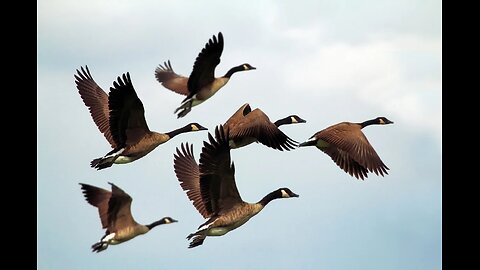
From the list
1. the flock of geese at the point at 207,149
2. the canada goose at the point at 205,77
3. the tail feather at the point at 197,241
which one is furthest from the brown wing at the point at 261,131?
the tail feather at the point at 197,241

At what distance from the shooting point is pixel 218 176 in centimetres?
1199

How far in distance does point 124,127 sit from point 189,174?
130 cm

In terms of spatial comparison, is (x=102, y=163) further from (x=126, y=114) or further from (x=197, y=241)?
(x=197, y=241)

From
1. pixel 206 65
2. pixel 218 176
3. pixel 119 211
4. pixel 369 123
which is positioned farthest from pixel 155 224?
pixel 369 123

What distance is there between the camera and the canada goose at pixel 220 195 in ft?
38.9

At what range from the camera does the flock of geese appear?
483 inches

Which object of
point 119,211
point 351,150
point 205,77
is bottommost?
point 119,211

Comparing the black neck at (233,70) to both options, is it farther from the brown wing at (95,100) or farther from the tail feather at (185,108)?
the brown wing at (95,100)

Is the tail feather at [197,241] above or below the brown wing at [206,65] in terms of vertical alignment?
below

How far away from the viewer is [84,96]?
51.0ft

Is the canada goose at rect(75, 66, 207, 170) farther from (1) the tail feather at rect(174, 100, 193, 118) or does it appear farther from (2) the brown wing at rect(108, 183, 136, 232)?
(2) the brown wing at rect(108, 183, 136, 232)

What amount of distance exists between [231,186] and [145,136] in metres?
2.39

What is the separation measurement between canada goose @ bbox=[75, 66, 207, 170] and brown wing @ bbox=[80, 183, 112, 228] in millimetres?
676
